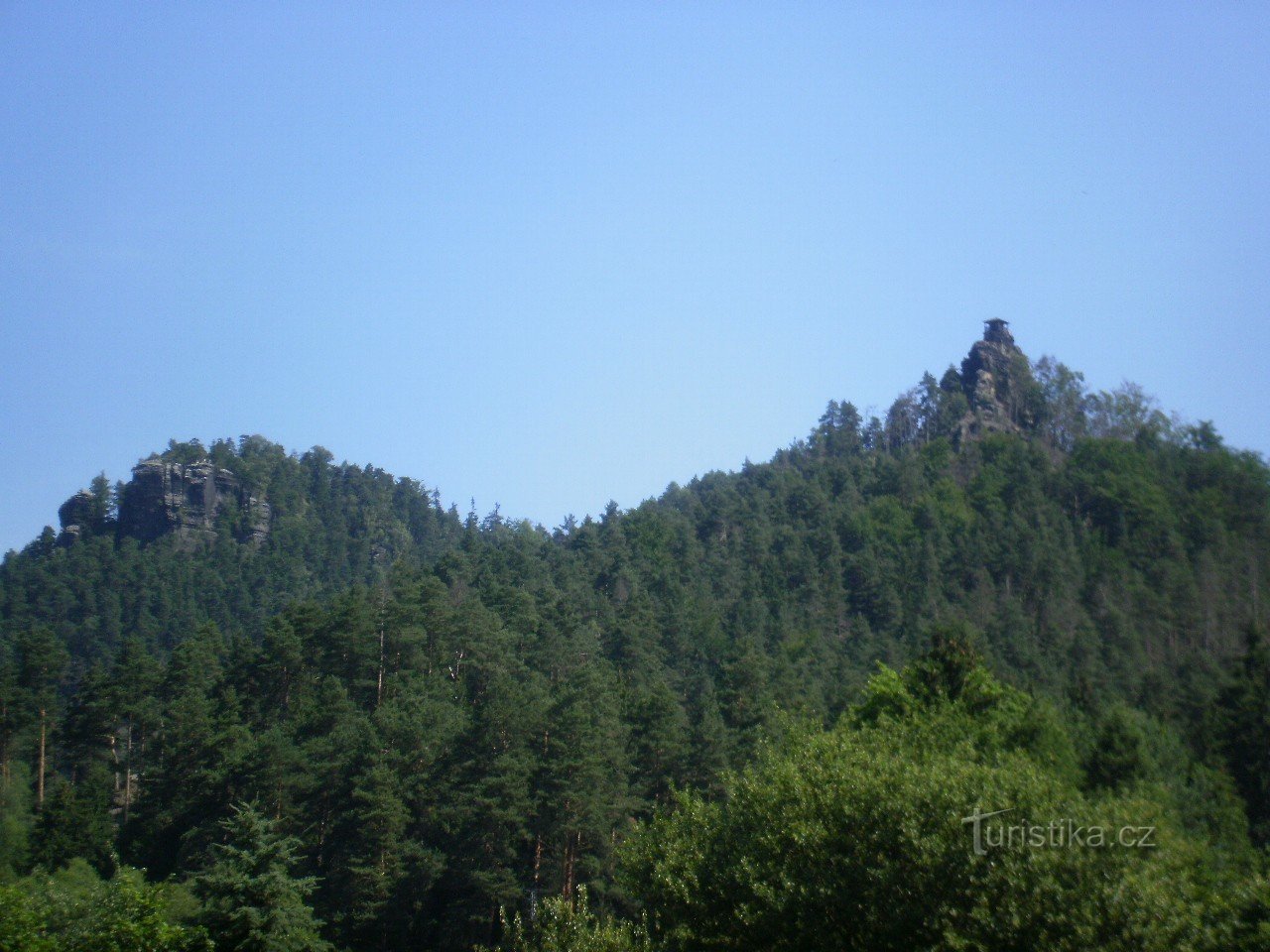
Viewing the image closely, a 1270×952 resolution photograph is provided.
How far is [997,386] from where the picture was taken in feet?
464

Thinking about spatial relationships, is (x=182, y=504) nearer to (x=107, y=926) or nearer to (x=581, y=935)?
(x=107, y=926)

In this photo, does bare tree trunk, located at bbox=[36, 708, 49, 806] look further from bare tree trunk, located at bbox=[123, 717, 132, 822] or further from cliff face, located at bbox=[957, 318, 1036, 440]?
cliff face, located at bbox=[957, 318, 1036, 440]

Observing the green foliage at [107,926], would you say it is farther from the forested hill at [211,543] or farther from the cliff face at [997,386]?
the cliff face at [997,386]

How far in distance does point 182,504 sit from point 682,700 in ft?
338

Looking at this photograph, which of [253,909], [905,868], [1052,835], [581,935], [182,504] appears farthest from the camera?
[182,504]

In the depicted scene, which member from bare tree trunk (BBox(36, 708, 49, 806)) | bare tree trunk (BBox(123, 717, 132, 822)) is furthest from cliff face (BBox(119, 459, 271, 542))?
bare tree trunk (BBox(36, 708, 49, 806))

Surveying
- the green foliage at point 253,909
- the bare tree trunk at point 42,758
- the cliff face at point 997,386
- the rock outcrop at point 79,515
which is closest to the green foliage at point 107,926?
the green foliage at point 253,909

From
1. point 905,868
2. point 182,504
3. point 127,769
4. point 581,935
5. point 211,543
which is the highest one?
point 182,504

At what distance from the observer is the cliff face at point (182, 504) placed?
145750 millimetres

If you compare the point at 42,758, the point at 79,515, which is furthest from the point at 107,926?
the point at 79,515

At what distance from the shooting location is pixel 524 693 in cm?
5091

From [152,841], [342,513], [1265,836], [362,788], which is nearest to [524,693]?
[362,788]

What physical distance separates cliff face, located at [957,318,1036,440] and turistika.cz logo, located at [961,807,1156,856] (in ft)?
409

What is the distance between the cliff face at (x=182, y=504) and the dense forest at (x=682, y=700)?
18.1 inches
